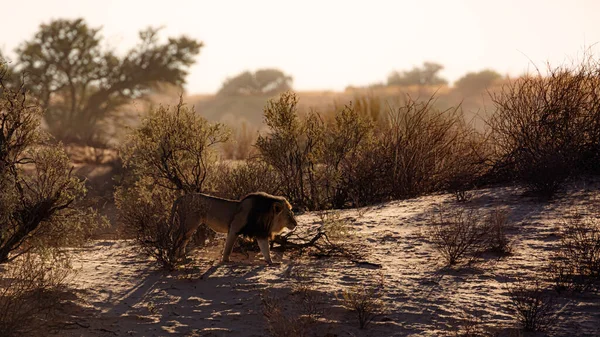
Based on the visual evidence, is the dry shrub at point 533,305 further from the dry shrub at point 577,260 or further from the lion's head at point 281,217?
the lion's head at point 281,217

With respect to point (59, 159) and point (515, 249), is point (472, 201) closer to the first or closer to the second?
point (515, 249)

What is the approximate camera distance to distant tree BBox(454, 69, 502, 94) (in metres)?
59.1

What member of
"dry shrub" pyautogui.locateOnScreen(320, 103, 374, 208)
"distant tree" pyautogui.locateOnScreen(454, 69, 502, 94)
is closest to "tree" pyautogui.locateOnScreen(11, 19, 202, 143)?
"dry shrub" pyautogui.locateOnScreen(320, 103, 374, 208)

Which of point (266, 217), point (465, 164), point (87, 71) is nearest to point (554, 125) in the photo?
point (465, 164)

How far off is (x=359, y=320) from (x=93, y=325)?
8.17 ft

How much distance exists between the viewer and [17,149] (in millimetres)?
8492

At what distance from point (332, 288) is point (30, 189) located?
3.44 metres

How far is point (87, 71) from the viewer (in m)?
32.2

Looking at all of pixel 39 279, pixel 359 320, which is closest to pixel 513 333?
pixel 359 320

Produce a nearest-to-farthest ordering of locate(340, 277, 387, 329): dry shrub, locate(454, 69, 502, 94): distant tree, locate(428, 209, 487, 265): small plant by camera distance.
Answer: locate(340, 277, 387, 329): dry shrub, locate(428, 209, 487, 265): small plant, locate(454, 69, 502, 94): distant tree

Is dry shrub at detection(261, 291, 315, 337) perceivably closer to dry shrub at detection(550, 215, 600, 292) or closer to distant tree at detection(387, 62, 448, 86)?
dry shrub at detection(550, 215, 600, 292)

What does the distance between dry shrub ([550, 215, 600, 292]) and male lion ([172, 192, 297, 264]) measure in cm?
299

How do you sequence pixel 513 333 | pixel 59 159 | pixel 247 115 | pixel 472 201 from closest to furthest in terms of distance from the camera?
1. pixel 513 333
2. pixel 59 159
3. pixel 472 201
4. pixel 247 115

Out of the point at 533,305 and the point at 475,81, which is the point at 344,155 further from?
the point at 475,81
